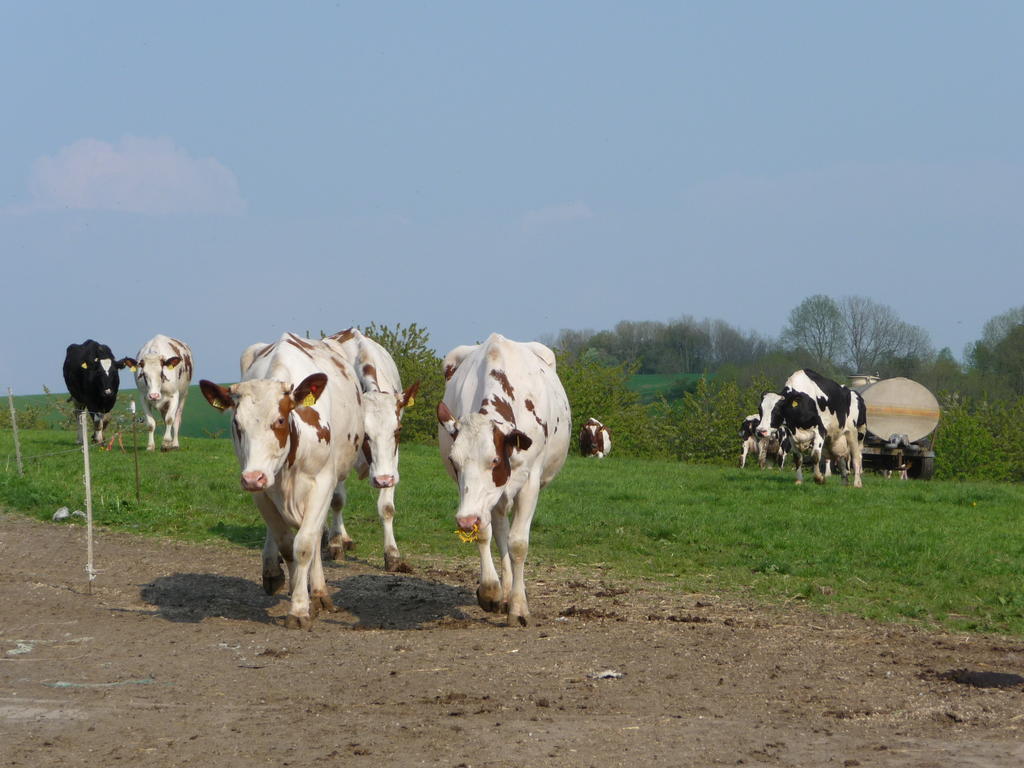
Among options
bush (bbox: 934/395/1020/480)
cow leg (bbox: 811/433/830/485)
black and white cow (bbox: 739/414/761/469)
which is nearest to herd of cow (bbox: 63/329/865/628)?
cow leg (bbox: 811/433/830/485)

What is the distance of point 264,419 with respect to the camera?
8.89 meters

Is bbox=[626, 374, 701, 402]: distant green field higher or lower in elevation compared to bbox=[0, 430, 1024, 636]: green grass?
higher

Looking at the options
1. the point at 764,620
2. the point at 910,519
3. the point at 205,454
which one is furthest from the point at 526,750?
the point at 205,454

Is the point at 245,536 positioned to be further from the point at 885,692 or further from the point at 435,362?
the point at 435,362

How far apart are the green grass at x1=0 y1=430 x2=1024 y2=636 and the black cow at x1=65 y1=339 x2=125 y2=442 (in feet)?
5.76

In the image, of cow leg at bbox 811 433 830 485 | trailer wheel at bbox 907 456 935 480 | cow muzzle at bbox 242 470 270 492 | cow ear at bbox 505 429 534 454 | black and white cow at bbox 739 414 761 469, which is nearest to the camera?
cow muzzle at bbox 242 470 270 492

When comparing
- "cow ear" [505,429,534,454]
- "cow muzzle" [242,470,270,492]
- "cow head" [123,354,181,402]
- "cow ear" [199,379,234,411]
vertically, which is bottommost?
"cow muzzle" [242,470,270,492]

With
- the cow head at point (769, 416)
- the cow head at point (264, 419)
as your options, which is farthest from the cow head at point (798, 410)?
the cow head at point (264, 419)

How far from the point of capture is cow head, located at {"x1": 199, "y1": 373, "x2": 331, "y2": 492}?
8.74 m

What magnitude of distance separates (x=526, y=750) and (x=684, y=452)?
2517 inches

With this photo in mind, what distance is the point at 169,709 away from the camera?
6461mm

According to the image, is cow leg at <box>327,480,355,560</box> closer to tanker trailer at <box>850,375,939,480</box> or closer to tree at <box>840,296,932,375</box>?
tanker trailer at <box>850,375,939,480</box>

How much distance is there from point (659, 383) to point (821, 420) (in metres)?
72.0

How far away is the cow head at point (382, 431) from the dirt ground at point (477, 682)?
121cm
